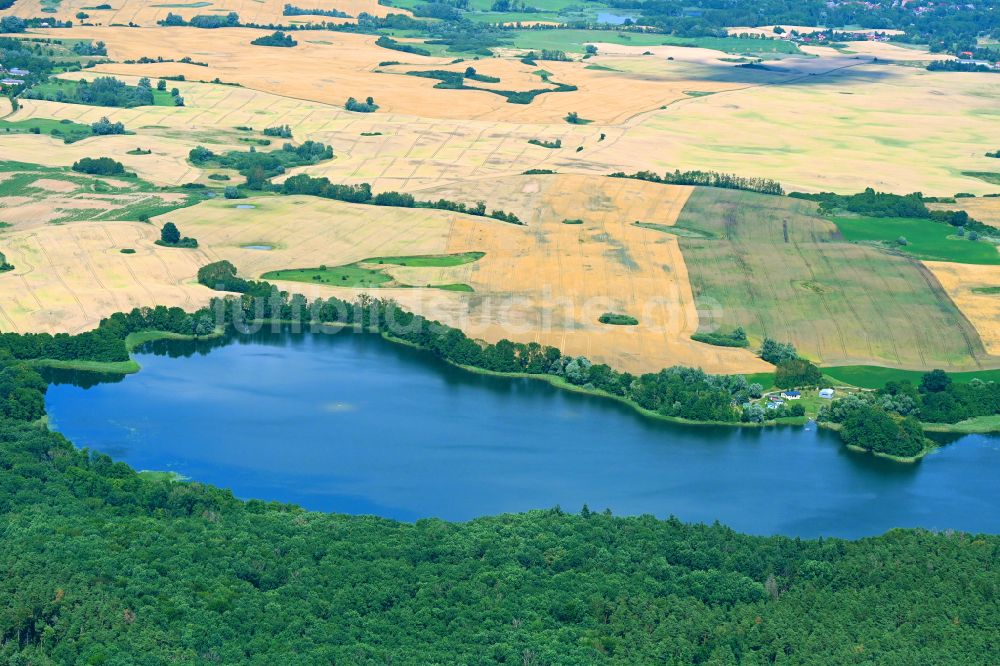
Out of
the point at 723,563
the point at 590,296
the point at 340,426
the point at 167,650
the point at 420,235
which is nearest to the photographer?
the point at 167,650

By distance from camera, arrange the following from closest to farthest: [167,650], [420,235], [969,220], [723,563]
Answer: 1. [167,650]
2. [723,563]
3. [420,235]
4. [969,220]

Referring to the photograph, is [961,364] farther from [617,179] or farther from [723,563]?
[617,179]

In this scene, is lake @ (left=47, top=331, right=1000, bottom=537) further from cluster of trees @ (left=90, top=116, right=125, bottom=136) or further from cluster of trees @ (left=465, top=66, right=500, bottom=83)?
cluster of trees @ (left=465, top=66, right=500, bottom=83)

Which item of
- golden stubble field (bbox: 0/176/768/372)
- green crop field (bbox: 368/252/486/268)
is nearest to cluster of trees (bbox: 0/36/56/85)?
golden stubble field (bbox: 0/176/768/372)

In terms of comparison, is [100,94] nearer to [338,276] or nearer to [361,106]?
[361,106]

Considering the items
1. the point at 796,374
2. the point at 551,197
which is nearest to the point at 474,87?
the point at 551,197

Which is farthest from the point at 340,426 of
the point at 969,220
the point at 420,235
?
the point at 969,220

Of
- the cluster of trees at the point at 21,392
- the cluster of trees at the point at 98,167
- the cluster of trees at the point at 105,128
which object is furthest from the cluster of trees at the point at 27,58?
the cluster of trees at the point at 21,392
